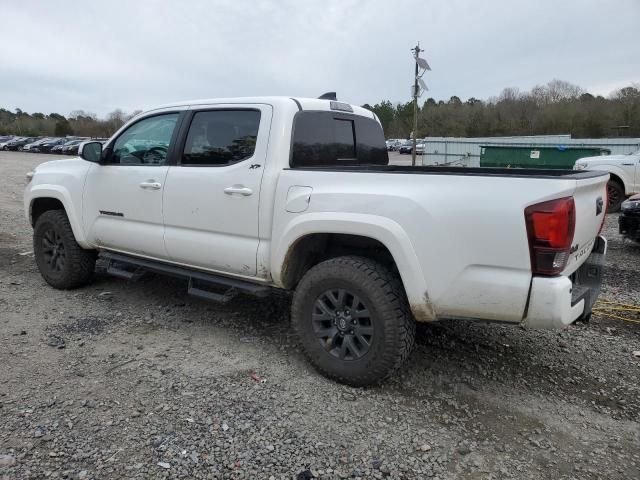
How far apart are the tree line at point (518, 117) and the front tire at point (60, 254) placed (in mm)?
31776

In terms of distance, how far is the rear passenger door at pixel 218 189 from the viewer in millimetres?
3607

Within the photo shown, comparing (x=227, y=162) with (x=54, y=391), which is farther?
(x=227, y=162)

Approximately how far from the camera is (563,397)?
325 cm

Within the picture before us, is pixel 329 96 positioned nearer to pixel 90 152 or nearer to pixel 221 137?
pixel 221 137

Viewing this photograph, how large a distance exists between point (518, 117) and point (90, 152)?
57787 mm

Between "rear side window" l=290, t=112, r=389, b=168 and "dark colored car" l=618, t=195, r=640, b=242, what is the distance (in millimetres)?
4459

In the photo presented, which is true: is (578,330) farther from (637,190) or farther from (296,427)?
(637,190)

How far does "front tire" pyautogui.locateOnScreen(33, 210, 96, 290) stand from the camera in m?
4.97

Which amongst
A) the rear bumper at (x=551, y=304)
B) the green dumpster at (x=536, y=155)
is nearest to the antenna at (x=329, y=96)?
the rear bumper at (x=551, y=304)

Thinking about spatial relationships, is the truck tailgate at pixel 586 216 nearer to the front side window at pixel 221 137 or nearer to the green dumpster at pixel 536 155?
the front side window at pixel 221 137

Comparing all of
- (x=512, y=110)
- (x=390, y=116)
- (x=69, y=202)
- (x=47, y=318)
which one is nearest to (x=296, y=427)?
(x=47, y=318)

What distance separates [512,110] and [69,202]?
58.9 metres

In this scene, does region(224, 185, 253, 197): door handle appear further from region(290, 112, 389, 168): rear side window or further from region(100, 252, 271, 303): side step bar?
region(100, 252, 271, 303): side step bar

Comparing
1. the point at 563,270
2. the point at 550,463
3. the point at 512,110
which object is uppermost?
the point at 512,110
